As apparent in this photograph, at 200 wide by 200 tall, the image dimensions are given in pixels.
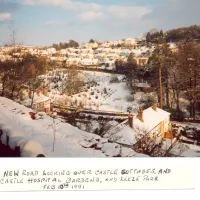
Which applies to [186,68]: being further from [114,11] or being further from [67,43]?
[67,43]

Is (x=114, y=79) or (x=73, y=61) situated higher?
(x=73, y=61)

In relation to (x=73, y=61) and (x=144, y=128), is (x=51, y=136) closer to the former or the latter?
(x=73, y=61)

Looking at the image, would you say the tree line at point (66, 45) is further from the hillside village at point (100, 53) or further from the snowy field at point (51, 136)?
the snowy field at point (51, 136)

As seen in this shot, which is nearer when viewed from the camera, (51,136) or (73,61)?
(51,136)
